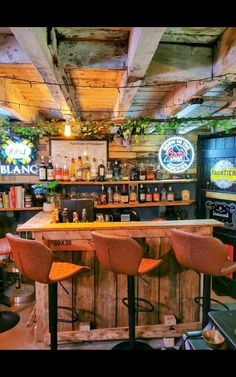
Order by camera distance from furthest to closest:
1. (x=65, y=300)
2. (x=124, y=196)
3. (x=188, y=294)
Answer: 1. (x=124, y=196)
2. (x=188, y=294)
3. (x=65, y=300)

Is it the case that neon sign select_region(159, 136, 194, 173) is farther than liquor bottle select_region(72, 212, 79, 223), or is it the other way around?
neon sign select_region(159, 136, 194, 173)

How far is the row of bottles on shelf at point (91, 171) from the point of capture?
4.14 metres

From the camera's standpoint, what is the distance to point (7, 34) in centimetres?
185

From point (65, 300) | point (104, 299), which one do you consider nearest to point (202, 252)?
point (104, 299)

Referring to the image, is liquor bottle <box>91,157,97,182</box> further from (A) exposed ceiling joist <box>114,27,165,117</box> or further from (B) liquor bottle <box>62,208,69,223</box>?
(A) exposed ceiling joist <box>114,27,165,117</box>

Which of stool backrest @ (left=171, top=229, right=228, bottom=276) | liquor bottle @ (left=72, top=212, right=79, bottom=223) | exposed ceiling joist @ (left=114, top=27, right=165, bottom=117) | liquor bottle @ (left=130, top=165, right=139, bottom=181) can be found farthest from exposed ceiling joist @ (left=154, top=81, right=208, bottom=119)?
liquor bottle @ (left=72, top=212, right=79, bottom=223)

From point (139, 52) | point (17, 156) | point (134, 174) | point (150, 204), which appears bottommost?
point (150, 204)

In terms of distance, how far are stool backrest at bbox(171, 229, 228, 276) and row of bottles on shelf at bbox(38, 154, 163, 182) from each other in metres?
2.29

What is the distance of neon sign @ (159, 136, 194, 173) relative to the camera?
413 centimetres

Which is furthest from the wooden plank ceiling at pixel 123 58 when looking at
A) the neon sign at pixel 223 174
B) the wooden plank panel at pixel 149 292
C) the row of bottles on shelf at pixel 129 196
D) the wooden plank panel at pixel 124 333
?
the wooden plank panel at pixel 124 333

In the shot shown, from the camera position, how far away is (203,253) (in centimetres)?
→ 207

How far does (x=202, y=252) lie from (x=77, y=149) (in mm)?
3069

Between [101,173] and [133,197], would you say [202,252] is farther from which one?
[101,173]
